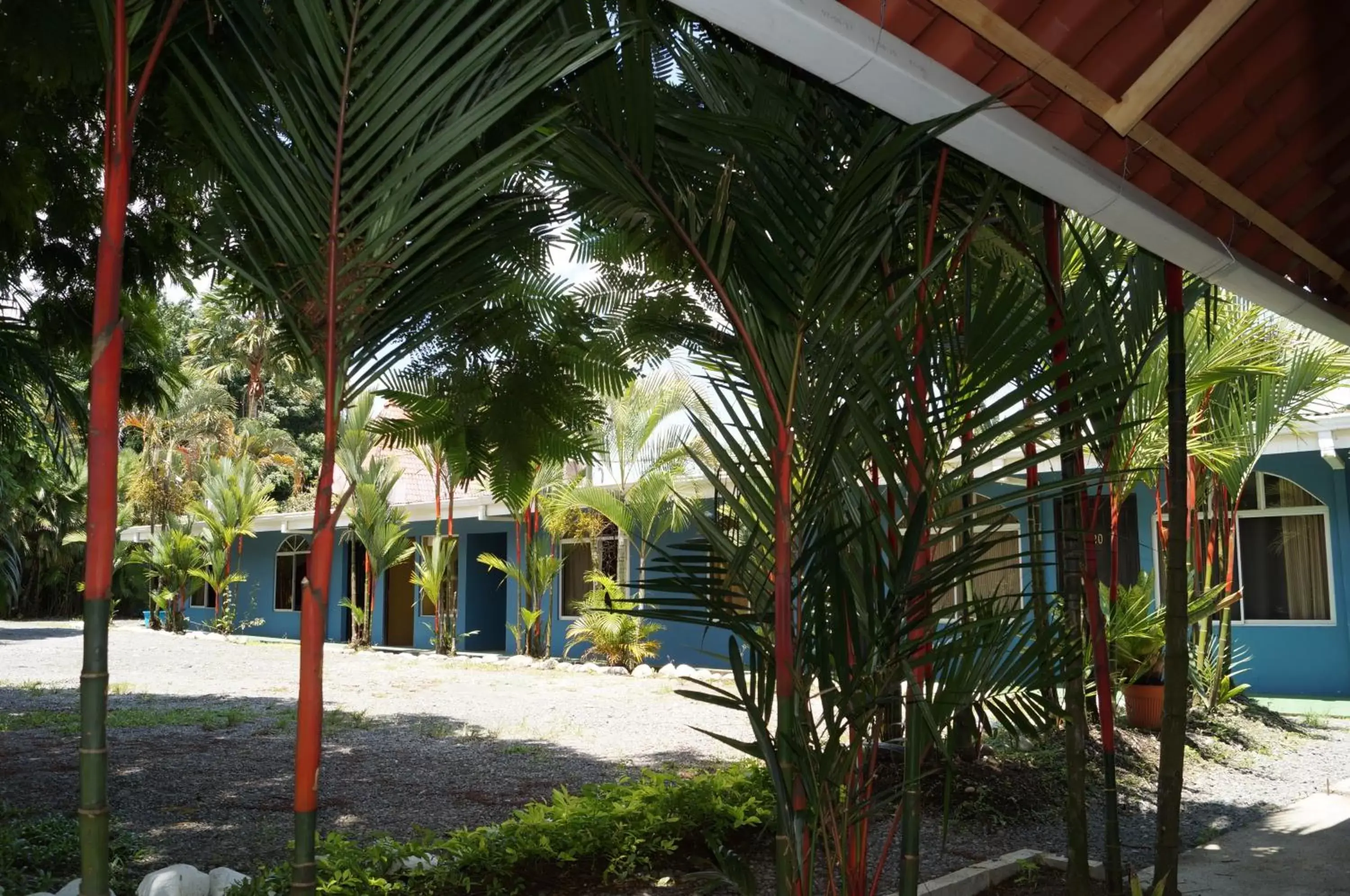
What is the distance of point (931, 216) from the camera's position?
2.48m

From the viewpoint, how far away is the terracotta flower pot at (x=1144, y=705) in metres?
8.07

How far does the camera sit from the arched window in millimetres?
21938

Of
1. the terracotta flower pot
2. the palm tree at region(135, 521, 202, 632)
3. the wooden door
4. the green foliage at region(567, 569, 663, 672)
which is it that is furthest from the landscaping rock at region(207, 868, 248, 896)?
the palm tree at region(135, 521, 202, 632)

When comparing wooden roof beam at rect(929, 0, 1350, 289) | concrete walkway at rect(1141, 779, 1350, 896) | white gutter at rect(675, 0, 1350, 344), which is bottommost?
concrete walkway at rect(1141, 779, 1350, 896)

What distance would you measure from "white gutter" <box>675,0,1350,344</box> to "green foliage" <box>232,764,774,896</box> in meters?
2.22

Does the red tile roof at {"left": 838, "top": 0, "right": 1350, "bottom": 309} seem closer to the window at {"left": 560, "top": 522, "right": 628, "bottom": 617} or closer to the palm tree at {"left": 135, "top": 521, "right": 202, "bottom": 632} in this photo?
the window at {"left": 560, "top": 522, "right": 628, "bottom": 617}

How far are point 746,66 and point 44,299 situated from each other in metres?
4.01

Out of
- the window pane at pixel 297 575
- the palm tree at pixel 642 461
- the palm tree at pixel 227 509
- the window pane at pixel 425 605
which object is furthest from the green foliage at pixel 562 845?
the window pane at pixel 297 575

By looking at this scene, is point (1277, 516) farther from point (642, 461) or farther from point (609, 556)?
point (609, 556)

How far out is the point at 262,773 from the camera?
6.83 m

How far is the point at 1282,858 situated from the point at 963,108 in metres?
4.38

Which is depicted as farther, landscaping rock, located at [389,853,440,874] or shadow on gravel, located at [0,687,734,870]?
shadow on gravel, located at [0,687,734,870]

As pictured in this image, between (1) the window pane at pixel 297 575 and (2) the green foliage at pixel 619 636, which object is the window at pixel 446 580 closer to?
(2) the green foliage at pixel 619 636

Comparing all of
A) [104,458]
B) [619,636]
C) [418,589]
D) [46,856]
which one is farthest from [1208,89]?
[418,589]
